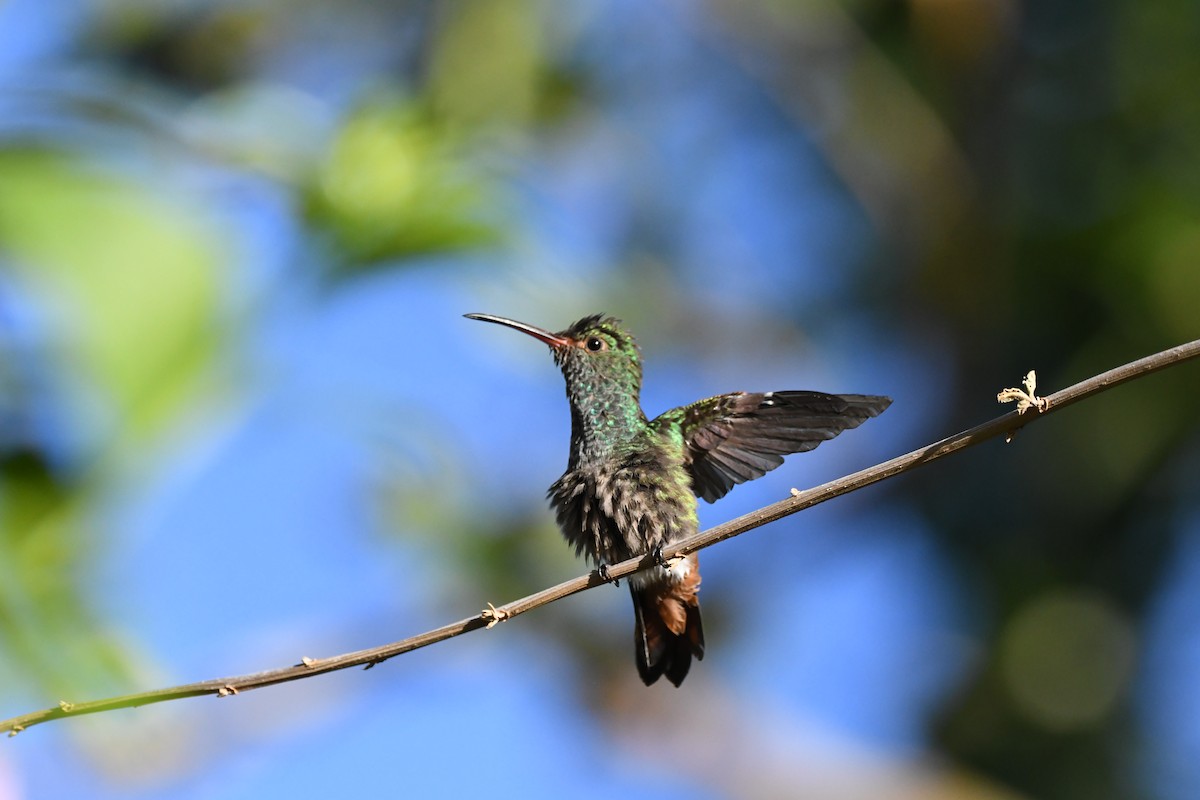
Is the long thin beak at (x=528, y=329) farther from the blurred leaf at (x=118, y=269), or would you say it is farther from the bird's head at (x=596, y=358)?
the blurred leaf at (x=118, y=269)

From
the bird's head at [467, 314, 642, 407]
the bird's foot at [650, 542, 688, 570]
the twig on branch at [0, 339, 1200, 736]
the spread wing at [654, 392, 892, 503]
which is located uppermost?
the bird's head at [467, 314, 642, 407]

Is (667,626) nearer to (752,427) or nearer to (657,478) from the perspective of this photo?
(657,478)

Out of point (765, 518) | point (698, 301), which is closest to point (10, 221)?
point (765, 518)

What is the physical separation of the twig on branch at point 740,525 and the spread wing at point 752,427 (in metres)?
0.63

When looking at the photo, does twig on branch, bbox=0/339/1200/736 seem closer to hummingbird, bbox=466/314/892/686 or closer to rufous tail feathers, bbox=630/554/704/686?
hummingbird, bbox=466/314/892/686

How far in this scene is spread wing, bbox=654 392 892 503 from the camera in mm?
2633

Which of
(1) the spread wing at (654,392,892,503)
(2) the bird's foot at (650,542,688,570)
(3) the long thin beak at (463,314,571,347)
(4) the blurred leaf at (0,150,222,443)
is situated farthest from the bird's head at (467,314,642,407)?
(4) the blurred leaf at (0,150,222,443)

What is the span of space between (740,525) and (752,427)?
106 cm

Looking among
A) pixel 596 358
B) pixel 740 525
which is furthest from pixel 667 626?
pixel 740 525

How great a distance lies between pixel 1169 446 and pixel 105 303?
30.1 ft

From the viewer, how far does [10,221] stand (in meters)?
1.39

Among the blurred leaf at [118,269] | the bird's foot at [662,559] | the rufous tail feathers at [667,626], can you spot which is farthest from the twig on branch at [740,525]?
the rufous tail feathers at [667,626]

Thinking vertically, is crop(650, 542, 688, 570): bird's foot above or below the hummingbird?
below

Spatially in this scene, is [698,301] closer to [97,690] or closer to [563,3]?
[563,3]
